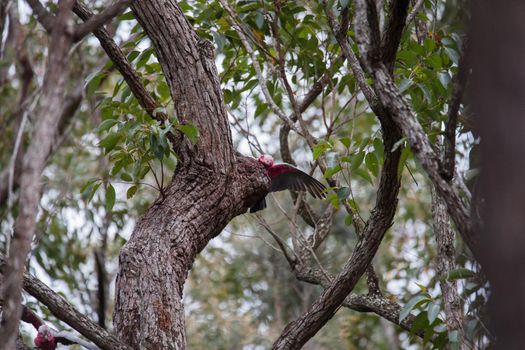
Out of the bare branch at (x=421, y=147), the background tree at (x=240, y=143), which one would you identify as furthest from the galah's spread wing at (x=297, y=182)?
the bare branch at (x=421, y=147)

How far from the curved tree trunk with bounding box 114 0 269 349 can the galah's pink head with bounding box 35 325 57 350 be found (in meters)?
0.35

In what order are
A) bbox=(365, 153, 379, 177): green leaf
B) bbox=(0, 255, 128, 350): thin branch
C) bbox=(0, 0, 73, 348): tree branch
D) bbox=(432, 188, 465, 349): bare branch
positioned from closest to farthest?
bbox=(0, 0, 73, 348): tree branch → bbox=(0, 255, 128, 350): thin branch → bbox=(365, 153, 379, 177): green leaf → bbox=(432, 188, 465, 349): bare branch

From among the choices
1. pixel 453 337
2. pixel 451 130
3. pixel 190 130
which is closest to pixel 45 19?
pixel 190 130

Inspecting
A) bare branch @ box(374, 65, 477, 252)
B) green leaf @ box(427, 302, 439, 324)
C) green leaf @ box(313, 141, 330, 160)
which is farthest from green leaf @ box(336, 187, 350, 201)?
bare branch @ box(374, 65, 477, 252)

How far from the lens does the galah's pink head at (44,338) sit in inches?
120

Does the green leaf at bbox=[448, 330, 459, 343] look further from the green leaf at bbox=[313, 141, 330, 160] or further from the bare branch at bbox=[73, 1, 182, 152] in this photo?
the bare branch at bbox=[73, 1, 182, 152]

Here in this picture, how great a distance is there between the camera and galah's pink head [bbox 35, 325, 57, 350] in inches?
120

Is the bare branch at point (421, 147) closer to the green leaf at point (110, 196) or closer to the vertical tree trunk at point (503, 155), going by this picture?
the vertical tree trunk at point (503, 155)

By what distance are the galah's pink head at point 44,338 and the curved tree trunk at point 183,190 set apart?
354 millimetres

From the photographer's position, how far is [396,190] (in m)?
3.05

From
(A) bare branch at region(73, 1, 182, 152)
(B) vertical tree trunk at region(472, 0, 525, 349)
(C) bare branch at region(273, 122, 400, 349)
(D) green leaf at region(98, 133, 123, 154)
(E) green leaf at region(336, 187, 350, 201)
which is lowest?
(B) vertical tree trunk at region(472, 0, 525, 349)

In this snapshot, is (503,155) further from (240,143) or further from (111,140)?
(240,143)

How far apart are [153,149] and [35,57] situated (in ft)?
14.4

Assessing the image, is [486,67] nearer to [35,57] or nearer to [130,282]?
[130,282]
